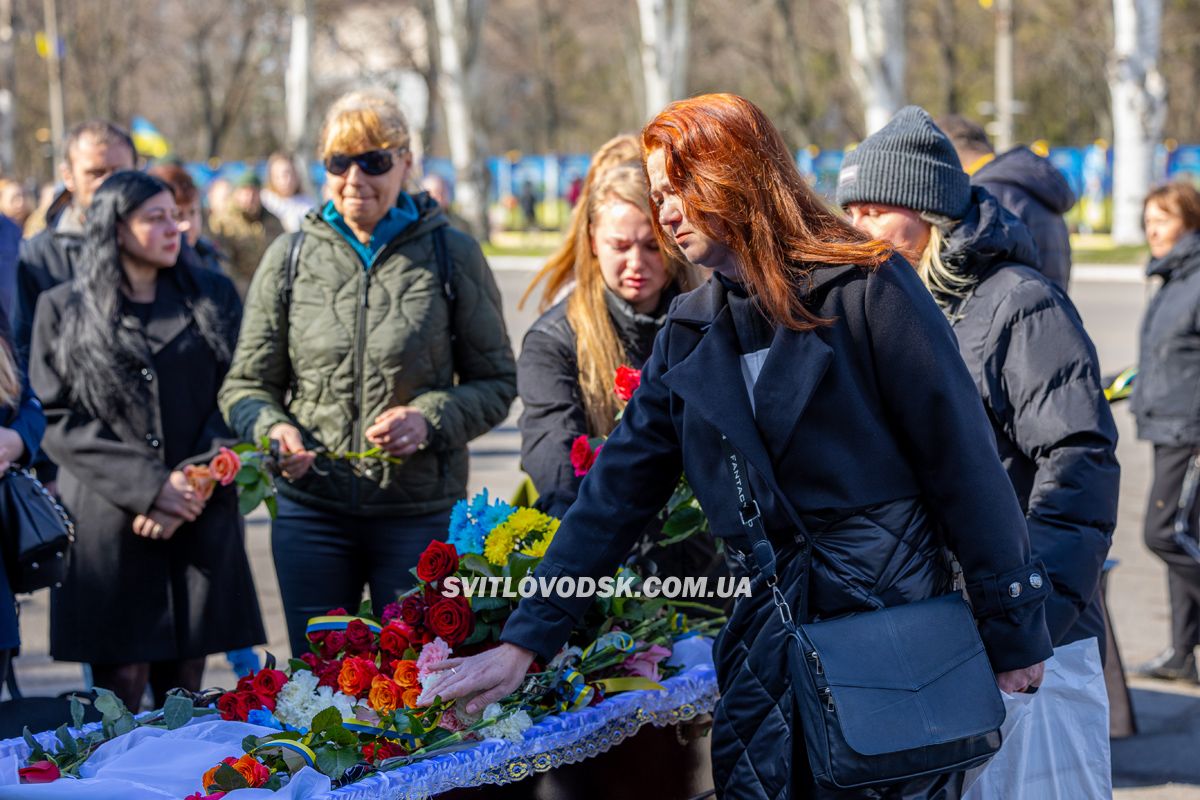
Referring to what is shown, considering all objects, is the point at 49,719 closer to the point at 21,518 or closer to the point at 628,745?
the point at 21,518

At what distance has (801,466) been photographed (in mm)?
2426

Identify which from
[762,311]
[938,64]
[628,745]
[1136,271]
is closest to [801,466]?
[762,311]

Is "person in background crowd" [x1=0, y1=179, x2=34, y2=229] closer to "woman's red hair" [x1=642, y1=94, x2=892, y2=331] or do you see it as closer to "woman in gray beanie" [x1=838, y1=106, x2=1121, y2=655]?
"woman in gray beanie" [x1=838, y1=106, x2=1121, y2=655]

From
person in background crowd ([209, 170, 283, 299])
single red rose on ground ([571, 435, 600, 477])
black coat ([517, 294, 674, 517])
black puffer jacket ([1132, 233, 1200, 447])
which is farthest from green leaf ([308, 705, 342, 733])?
person in background crowd ([209, 170, 283, 299])

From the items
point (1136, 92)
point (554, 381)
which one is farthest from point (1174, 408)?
point (1136, 92)

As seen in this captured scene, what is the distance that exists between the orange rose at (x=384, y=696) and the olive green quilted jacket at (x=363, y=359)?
1227 mm

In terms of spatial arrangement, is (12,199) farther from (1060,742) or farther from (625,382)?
(1060,742)

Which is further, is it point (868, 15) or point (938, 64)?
point (938, 64)

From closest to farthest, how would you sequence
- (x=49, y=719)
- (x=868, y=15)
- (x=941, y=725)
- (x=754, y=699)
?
1. (x=941, y=725)
2. (x=754, y=699)
3. (x=49, y=719)
4. (x=868, y=15)

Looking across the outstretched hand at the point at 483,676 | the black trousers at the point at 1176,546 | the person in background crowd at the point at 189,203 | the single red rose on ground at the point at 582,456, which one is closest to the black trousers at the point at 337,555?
the single red rose on ground at the point at 582,456

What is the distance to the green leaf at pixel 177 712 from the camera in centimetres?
298

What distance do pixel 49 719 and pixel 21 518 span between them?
2.54 feet

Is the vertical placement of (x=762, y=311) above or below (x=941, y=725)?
above

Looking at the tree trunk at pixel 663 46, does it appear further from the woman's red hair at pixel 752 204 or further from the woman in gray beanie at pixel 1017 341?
the woman's red hair at pixel 752 204
